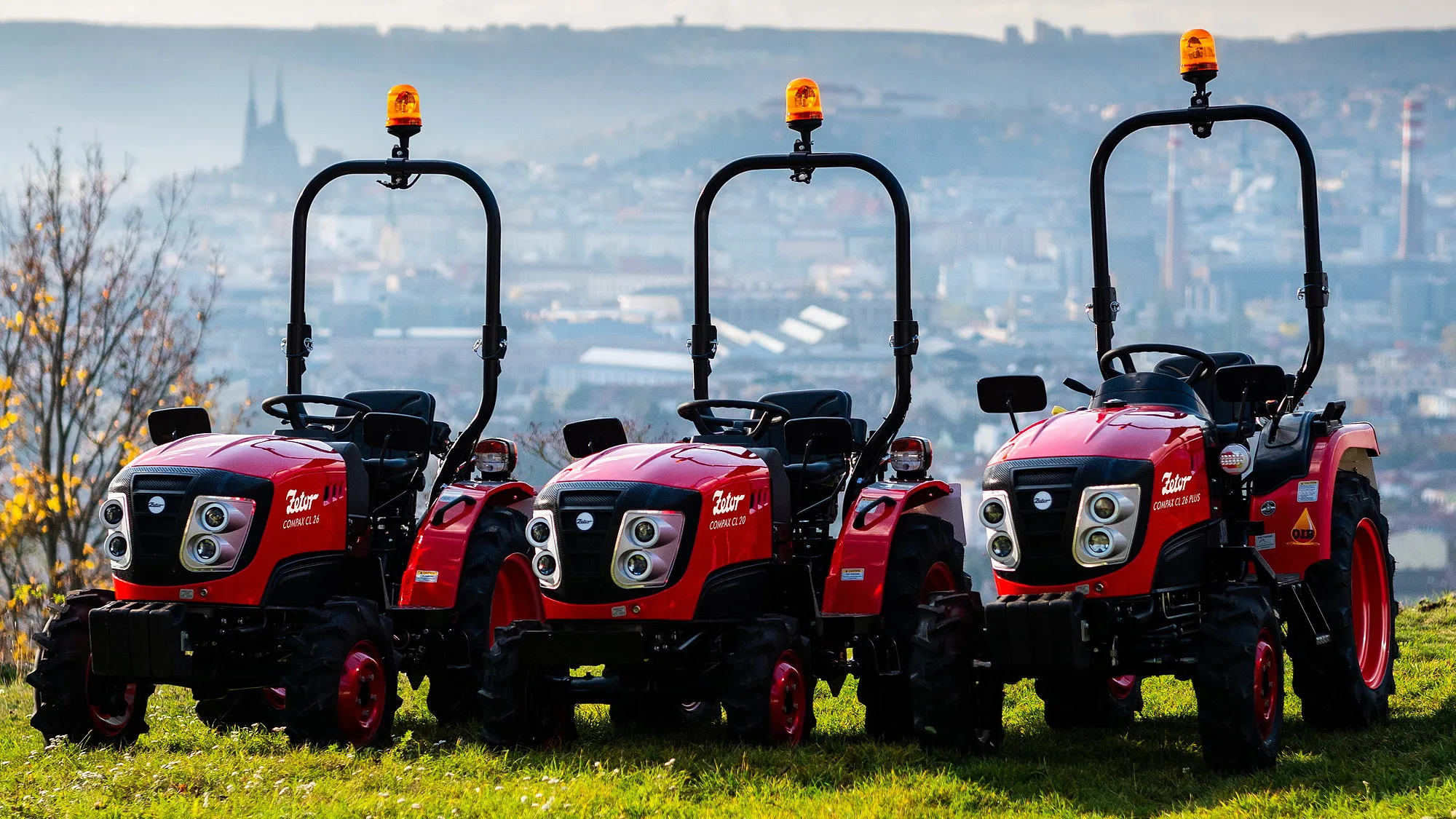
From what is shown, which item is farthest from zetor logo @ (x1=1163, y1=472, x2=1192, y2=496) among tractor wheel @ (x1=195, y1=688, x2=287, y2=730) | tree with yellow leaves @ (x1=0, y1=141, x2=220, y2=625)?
tree with yellow leaves @ (x1=0, y1=141, x2=220, y2=625)

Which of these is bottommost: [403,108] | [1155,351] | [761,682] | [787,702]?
[787,702]

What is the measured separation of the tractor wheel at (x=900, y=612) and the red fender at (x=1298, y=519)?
1.52 m

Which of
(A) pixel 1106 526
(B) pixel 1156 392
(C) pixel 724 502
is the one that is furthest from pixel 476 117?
(A) pixel 1106 526

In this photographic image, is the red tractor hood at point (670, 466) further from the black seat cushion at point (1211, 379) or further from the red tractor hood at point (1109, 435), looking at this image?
the black seat cushion at point (1211, 379)

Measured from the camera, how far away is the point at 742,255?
411 ft

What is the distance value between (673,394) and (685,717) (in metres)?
78.6

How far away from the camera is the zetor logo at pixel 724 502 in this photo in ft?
25.8

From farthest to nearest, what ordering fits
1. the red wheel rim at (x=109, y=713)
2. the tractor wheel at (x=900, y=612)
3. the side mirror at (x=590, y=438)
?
the side mirror at (x=590, y=438) → the red wheel rim at (x=109, y=713) → the tractor wheel at (x=900, y=612)

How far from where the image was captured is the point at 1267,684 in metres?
7.05

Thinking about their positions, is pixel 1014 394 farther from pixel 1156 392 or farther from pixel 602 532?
pixel 602 532

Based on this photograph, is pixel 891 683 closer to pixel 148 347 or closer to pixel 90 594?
pixel 90 594

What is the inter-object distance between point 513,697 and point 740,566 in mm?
1182

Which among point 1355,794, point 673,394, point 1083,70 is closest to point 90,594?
point 1355,794

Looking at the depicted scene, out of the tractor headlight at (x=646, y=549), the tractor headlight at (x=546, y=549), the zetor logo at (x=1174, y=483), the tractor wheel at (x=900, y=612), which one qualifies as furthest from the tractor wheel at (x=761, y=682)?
the zetor logo at (x=1174, y=483)
